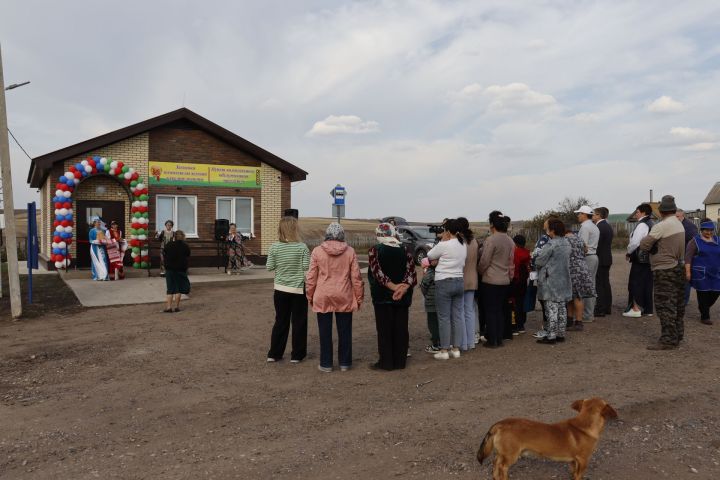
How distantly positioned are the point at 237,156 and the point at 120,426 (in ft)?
50.7

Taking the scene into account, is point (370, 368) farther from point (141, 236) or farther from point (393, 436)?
point (141, 236)

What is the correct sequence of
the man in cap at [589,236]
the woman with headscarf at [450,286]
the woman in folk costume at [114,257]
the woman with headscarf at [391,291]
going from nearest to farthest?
the woman with headscarf at [391,291]
the woman with headscarf at [450,286]
the man in cap at [589,236]
the woman in folk costume at [114,257]

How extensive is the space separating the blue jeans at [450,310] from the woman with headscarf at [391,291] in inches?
18.7

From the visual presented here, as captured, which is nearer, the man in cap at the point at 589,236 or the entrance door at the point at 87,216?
the man in cap at the point at 589,236

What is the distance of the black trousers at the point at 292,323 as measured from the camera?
7.10 meters

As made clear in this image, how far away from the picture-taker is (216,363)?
7219 mm

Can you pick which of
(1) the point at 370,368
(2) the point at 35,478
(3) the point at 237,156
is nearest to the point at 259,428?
(2) the point at 35,478

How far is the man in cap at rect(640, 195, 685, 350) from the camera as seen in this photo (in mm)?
7223

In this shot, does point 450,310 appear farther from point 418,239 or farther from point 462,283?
point 418,239

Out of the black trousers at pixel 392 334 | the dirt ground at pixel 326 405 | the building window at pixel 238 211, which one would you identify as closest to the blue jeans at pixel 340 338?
the dirt ground at pixel 326 405

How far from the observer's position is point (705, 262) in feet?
28.4

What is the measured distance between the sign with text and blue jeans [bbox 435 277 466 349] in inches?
538

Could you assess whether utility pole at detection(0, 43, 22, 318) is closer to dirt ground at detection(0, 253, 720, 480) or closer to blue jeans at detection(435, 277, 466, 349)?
dirt ground at detection(0, 253, 720, 480)

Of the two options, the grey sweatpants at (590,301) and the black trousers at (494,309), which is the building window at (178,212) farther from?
the black trousers at (494,309)
